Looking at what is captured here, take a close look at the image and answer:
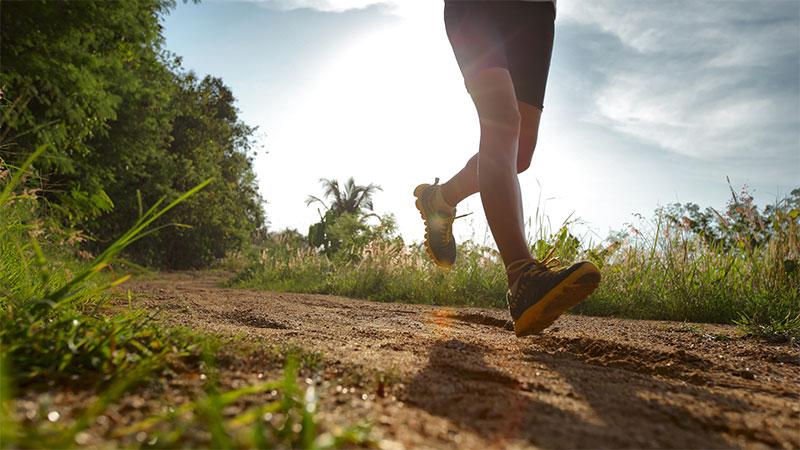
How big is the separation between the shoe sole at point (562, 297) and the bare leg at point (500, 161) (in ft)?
0.73

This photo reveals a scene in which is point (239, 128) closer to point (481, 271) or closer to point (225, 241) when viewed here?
point (225, 241)

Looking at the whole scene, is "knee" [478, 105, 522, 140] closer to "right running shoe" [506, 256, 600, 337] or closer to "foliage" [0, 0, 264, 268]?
"right running shoe" [506, 256, 600, 337]

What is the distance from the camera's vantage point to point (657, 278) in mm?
4551

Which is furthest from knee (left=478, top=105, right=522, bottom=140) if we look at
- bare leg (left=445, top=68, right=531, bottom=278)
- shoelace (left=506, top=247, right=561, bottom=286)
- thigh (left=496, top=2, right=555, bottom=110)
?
shoelace (left=506, top=247, right=561, bottom=286)

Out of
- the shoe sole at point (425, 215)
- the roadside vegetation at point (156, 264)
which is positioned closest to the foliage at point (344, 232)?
the roadside vegetation at point (156, 264)

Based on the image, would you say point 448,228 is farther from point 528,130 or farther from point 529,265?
point 529,265

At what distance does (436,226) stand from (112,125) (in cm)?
822

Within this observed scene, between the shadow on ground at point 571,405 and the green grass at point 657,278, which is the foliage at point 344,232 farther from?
the shadow on ground at point 571,405

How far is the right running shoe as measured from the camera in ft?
5.65

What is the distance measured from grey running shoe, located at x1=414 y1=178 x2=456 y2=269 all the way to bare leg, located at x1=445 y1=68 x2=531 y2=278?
1040 millimetres

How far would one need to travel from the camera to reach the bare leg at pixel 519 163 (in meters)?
2.55

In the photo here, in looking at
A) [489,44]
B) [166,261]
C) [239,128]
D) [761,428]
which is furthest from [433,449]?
[239,128]

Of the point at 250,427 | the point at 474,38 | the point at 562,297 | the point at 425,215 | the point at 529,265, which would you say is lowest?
the point at 250,427

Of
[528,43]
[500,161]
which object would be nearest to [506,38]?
[528,43]
